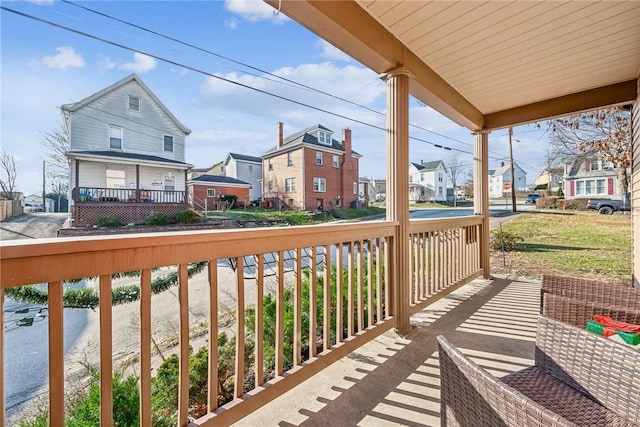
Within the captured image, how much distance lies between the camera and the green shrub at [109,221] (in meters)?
0.99

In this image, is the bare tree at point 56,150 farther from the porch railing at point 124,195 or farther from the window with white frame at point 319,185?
the window with white frame at point 319,185

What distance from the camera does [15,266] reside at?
0.87 metres

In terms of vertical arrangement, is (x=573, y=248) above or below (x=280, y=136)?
below

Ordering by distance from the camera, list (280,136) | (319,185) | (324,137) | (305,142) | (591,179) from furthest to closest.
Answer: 1. (591,179)
2. (324,137)
3. (305,142)
4. (319,185)
5. (280,136)

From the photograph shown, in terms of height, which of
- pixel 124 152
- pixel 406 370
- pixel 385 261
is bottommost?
pixel 406 370

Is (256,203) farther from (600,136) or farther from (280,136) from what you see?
(600,136)

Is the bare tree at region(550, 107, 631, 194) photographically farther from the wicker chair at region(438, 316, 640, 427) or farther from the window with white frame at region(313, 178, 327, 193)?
the window with white frame at region(313, 178, 327, 193)

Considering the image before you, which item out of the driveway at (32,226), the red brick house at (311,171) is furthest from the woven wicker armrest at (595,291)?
the driveway at (32,226)

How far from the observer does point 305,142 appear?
70.9 inches

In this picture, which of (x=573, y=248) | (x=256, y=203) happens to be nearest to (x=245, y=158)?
(x=256, y=203)

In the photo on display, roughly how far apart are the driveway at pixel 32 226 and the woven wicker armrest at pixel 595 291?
2483 mm

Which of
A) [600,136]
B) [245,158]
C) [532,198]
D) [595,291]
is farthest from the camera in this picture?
[532,198]

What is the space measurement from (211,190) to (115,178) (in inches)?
12.9

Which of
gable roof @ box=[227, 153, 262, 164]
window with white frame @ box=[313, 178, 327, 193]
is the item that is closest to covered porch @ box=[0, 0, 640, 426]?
window with white frame @ box=[313, 178, 327, 193]
